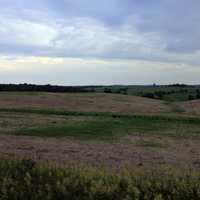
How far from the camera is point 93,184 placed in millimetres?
5711

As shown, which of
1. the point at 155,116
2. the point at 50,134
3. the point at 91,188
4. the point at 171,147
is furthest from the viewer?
the point at 155,116

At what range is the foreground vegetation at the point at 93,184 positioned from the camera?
542cm

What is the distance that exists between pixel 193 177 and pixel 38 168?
7.55 ft

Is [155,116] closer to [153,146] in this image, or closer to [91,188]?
[153,146]

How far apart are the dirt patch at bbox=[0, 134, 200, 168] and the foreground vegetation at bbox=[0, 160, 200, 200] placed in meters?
5.87

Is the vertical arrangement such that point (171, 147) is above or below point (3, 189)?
below

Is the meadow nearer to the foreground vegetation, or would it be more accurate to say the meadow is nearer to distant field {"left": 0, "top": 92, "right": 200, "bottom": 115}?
the foreground vegetation

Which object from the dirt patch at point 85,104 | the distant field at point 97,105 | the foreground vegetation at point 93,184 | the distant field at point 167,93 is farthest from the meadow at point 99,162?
the distant field at point 167,93

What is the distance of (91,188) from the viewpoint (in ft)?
18.2

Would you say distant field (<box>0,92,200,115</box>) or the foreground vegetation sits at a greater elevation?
the foreground vegetation

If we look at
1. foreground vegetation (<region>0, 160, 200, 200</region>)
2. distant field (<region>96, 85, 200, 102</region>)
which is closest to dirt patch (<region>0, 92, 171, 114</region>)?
distant field (<region>96, 85, 200, 102</region>)

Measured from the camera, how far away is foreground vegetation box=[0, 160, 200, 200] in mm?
5422

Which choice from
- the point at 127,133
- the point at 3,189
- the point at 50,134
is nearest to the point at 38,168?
the point at 3,189

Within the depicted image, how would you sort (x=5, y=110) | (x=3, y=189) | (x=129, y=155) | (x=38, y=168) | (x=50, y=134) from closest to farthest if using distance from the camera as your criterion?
1. (x=3, y=189)
2. (x=38, y=168)
3. (x=129, y=155)
4. (x=50, y=134)
5. (x=5, y=110)
